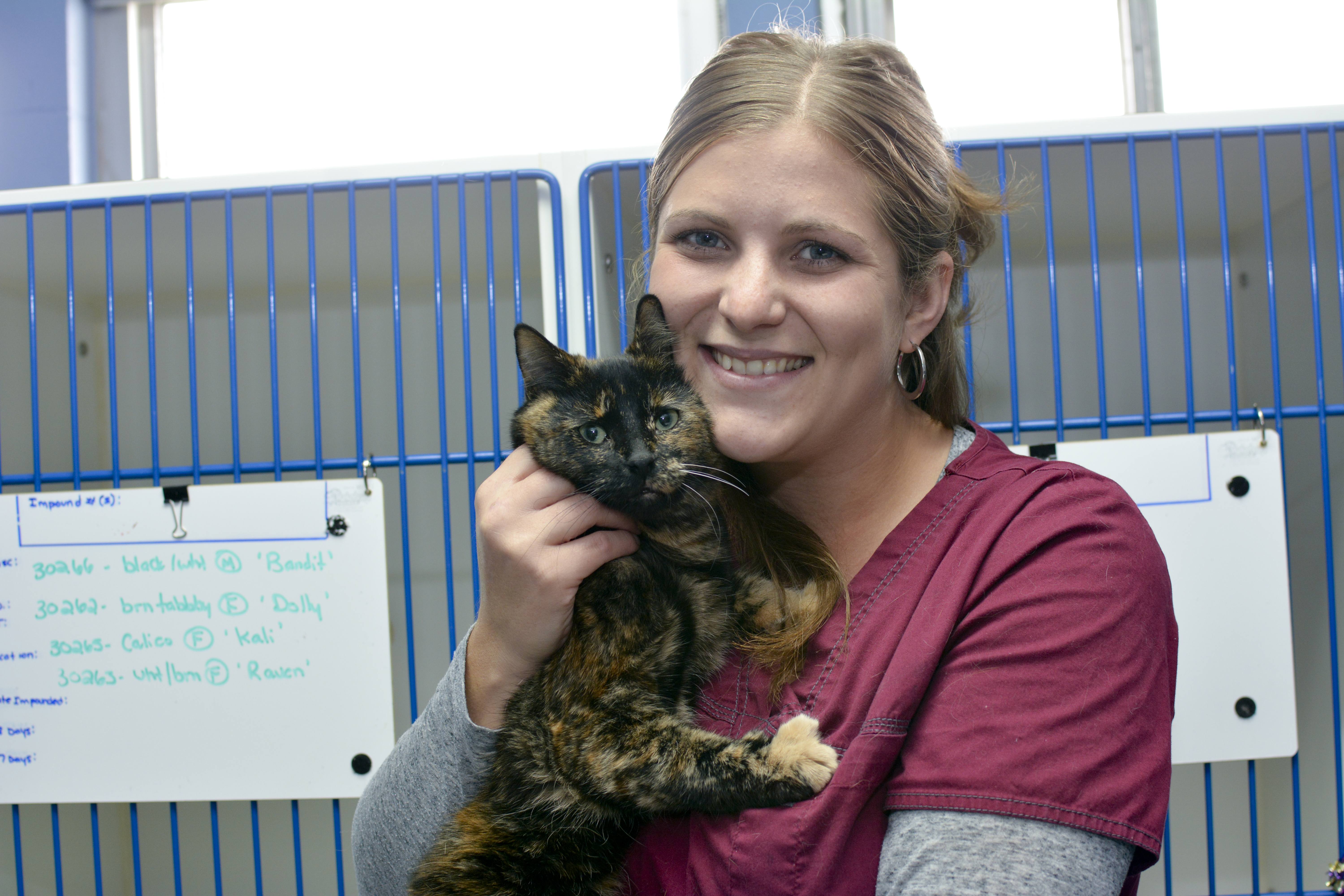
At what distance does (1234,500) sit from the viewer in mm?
1421

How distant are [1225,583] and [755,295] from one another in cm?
120

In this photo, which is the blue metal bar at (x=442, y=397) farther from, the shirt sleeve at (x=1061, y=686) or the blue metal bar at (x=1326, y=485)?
the blue metal bar at (x=1326, y=485)

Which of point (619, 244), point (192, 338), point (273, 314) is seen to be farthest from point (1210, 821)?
point (192, 338)

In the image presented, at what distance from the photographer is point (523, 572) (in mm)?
874

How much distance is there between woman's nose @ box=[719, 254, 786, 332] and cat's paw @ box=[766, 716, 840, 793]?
413mm

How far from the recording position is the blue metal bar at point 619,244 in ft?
4.80

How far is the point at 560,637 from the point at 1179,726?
1.22m

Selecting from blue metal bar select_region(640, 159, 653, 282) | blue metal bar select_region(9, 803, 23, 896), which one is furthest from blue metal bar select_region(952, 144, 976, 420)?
blue metal bar select_region(9, 803, 23, 896)

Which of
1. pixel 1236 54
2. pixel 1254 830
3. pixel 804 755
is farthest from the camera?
pixel 1236 54

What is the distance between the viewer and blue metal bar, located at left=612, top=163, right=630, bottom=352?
1464 mm

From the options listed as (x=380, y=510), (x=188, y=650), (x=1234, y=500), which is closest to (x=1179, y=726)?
(x=1234, y=500)

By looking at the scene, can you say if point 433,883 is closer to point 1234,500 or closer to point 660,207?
point 660,207

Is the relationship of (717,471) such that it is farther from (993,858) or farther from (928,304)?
(993,858)

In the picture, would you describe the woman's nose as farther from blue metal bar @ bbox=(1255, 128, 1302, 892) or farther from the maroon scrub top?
blue metal bar @ bbox=(1255, 128, 1302, 892)
